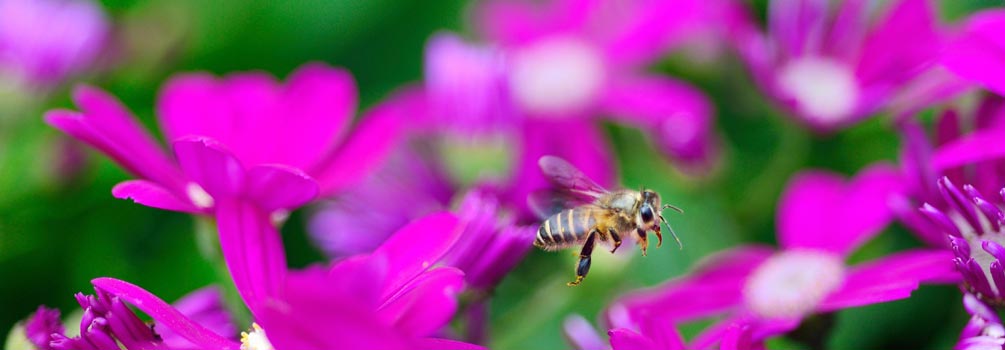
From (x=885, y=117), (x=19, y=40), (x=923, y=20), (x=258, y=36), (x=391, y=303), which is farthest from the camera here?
(x=258, y=36)

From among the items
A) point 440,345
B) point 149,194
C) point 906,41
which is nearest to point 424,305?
point 440,345

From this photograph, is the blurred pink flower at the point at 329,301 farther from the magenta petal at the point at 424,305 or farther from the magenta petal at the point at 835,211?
the magenta petal at the point at 835,211

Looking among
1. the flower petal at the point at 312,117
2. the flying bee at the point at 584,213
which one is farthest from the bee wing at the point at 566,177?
the flower petal at the point at 312,117

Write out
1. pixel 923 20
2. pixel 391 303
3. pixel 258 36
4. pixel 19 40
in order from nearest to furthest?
1. pixel 391 303
2. pixel 923 20
3. pixel 19 40
4. pixel 258 36

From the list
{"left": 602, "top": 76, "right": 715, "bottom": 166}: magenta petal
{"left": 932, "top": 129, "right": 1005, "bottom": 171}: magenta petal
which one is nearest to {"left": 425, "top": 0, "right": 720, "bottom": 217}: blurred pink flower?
{"left": 602, "top": 76, "right": 715, "bottom": 166}: magenta petal

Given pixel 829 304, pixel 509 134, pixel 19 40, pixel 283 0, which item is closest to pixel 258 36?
pixel 283 0

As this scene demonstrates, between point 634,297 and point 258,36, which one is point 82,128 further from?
point 258,36

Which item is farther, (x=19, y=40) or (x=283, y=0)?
(x=283, y=0)
